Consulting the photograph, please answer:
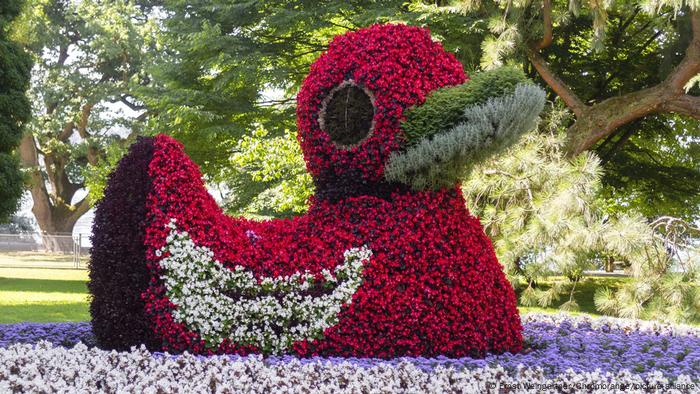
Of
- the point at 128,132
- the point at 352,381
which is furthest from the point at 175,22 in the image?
the point at 352,381

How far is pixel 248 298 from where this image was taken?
5.19 meters

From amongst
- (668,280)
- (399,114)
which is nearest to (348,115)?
(399,114)

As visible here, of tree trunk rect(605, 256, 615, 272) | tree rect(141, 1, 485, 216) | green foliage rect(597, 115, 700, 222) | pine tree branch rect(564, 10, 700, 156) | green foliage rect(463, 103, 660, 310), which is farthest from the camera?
green foliage rect(597, 115, 700, 222)

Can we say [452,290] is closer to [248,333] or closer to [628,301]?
[248,333]

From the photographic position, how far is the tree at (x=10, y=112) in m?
13.5

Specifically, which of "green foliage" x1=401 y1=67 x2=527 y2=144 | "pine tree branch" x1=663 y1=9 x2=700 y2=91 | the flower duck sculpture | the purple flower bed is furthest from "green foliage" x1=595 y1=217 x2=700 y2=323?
"pine tree branch" x1=663 y1=9 x2=700 y2=91

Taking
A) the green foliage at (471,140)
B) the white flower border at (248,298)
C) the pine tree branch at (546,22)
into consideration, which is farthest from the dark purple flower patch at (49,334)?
the pine tree branch at (546,22)

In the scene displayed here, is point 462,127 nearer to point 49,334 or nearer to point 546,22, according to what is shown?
point 49,334

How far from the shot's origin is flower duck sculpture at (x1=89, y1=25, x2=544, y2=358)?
5109 millimetres

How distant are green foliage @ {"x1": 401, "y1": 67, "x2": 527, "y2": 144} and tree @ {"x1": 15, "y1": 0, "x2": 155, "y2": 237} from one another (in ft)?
69.3

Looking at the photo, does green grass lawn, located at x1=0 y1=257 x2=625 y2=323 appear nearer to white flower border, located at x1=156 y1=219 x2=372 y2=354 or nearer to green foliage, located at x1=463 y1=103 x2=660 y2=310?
green foliage, located at x1=463 y1=103 x2=660 y2=310

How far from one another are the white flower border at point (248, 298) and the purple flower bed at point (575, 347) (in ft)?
0.74

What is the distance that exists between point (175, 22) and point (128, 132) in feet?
36.2

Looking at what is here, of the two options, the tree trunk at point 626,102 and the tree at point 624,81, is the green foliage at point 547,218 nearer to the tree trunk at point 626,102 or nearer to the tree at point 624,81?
the tree trunk at point 626,102
